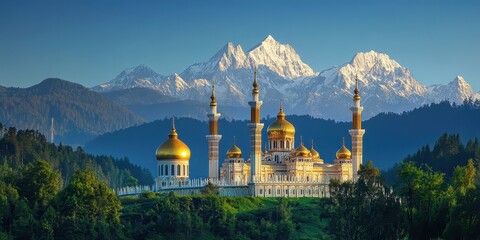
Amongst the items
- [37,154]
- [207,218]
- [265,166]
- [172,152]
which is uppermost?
[37,154]

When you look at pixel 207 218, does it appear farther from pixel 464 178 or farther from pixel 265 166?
pixel 464 178

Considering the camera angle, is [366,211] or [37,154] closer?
[366,211]

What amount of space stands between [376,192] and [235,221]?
25761 millimetres

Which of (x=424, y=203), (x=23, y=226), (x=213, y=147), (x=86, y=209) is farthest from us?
(x=213, y=147)

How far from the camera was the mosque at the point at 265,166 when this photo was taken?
144 meters

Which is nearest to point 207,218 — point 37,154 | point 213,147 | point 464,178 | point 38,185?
point 38,185

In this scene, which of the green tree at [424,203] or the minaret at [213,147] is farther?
the minaret at [213,147]

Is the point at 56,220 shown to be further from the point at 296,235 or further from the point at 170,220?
the point at 296,235

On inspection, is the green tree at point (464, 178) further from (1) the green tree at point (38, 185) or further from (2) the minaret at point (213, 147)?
(2) the minaret at point (213, 147)

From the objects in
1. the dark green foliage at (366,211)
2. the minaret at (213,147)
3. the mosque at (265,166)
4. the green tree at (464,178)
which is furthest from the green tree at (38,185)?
the green tree at (464,178)

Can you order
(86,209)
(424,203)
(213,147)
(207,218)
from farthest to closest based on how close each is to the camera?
(213,147)
(207,218)
(86,209)
(424,203)

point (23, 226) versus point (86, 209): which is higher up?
point (86, 209)

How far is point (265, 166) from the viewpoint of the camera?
484 feet

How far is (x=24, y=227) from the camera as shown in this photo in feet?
363
